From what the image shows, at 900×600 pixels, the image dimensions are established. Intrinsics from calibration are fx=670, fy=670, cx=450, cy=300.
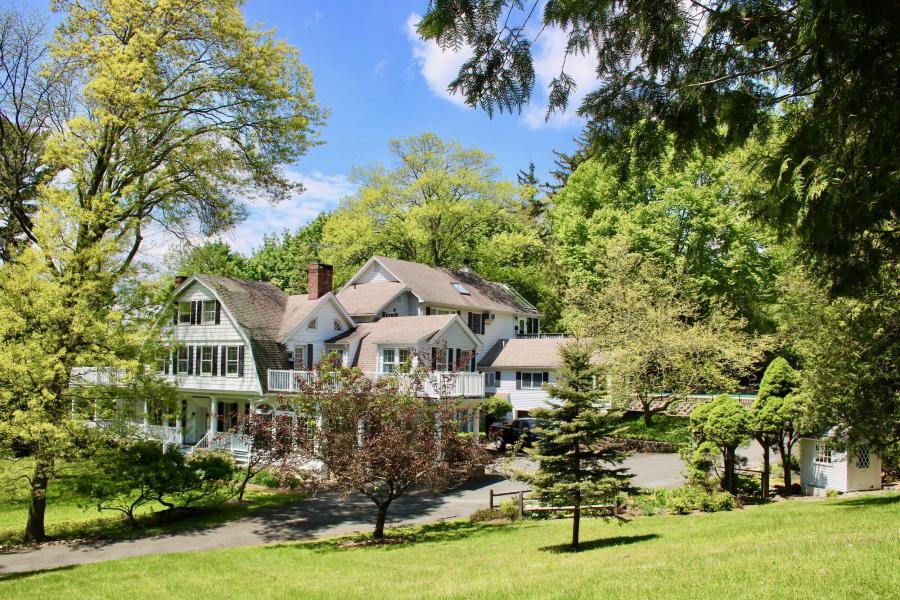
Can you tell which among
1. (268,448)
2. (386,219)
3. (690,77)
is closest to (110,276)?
(268,448)

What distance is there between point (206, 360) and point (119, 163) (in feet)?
46.3

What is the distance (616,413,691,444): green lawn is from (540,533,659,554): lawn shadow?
20.0 metres

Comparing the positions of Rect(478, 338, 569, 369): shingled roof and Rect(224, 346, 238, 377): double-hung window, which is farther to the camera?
Rect(478, 338, 569, 369): shingled roof

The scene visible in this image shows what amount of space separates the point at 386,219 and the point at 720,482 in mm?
31176

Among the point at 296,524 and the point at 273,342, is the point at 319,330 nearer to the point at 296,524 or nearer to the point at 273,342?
the point at 273,342

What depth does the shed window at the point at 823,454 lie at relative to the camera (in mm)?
24314

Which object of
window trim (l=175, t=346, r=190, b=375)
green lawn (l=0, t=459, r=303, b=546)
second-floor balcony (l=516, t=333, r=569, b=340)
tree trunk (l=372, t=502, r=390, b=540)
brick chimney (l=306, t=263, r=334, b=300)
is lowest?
green lawn (l=0, t=459, r=303, b=546)

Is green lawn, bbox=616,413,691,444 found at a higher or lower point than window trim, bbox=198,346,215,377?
lower

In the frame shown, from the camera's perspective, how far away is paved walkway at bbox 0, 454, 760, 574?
1823cm

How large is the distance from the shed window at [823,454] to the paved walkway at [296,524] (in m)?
5.03

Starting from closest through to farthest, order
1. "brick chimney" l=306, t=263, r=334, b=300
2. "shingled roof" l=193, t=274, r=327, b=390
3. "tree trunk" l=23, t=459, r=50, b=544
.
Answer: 1. "tree trunk" l=23, t=459, r=50, b=544
2. "shingled roof" l=193, t=274, r=327, b=390
3. "brick chimney" l=306, t=263, r=334, b=300

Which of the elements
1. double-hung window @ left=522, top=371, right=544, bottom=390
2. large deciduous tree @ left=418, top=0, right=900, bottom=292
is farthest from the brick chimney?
large deciduous tree @ left=418, top=0, right=900, bottom=292

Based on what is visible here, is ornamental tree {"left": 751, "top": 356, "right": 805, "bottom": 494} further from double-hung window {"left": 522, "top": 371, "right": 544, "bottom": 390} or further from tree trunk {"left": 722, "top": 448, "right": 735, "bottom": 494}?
double-hung window {"left": 522, "top": 371, "right": 544, "bottom": 390}

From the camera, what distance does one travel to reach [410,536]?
63.6 feet
